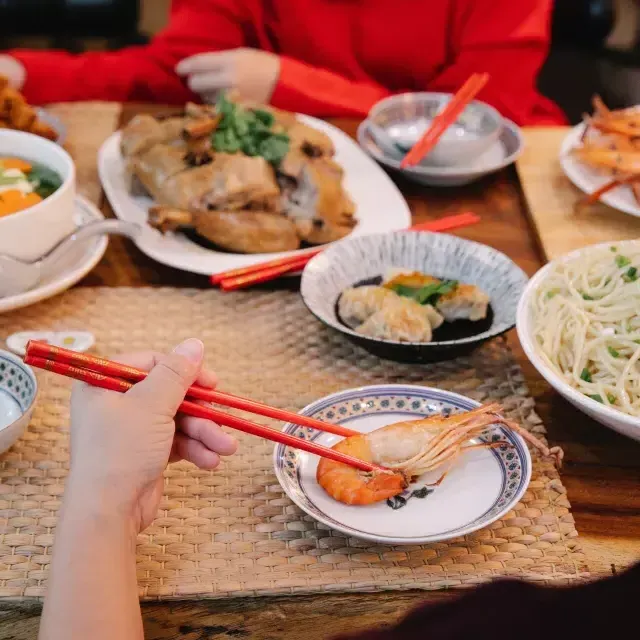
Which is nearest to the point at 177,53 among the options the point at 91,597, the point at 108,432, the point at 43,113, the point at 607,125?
the point at 43,113

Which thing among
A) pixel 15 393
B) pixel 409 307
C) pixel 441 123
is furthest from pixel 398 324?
pixel 441 123

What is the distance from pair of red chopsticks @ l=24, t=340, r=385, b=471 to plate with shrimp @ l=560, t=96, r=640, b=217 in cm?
96

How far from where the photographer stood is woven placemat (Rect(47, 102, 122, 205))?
185 centimetres

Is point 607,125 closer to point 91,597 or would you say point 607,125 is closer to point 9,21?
point 91,597

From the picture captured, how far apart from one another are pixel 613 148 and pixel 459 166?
1.12ft

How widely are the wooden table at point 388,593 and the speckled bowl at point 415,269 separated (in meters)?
0.08

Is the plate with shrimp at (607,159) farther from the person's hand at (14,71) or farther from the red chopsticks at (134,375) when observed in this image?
the person's hand at (14,71)

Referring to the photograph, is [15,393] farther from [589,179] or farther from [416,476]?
[589,179]

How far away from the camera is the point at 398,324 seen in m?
1.34

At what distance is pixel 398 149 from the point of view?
1904mm

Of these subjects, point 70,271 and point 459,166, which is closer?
point 70,271

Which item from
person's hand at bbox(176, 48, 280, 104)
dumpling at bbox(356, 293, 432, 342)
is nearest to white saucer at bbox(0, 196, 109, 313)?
dumpling at bbox(356, 293, 432, 342)

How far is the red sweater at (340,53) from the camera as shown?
220 cm

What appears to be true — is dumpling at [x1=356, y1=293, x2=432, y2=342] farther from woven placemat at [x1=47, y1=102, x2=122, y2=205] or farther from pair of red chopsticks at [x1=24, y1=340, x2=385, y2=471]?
woven placemat at [x1=47, y1=102, x2=122, y2=205]
